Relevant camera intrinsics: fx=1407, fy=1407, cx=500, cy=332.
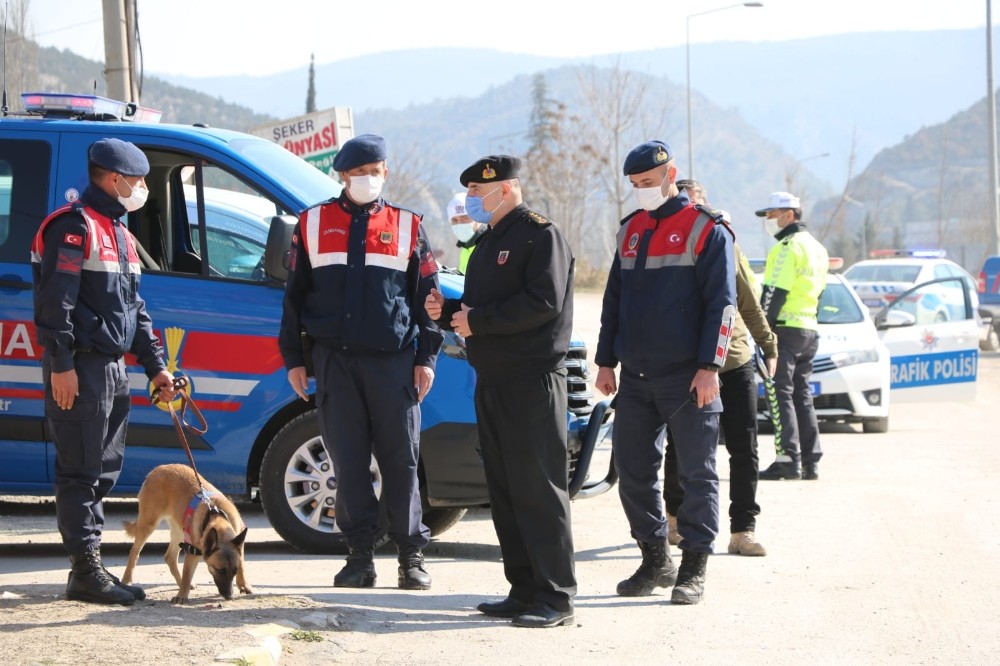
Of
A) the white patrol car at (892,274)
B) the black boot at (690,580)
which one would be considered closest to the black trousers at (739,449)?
the black boot at (690,580)

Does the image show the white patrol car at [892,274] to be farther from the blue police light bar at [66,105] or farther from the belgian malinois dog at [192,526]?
the belgian malinois dog at [192,526]

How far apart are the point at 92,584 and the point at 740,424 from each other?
3557mm

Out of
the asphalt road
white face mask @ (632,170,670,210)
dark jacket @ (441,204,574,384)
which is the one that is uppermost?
white face mask @ (632,170,670,210)

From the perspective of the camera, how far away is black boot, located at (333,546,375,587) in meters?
6.68

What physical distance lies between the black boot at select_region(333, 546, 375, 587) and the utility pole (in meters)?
7.46

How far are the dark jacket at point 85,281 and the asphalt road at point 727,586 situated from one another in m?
→ 1.21

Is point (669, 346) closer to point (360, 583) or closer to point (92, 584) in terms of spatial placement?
point (360, 583)

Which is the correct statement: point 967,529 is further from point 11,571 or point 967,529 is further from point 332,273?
point 11,571

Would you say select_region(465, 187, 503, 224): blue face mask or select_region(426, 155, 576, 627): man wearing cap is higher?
select_region(465, 187, 503, 224): blue face mask

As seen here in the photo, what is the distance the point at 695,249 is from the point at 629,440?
98 cm

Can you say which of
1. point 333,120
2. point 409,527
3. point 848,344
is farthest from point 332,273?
point 333,120

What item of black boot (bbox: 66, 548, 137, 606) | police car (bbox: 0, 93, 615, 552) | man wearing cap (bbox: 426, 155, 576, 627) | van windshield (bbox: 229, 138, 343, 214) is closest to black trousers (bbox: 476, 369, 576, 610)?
man wearing cap (bbox: 426, 155, 576, 627)

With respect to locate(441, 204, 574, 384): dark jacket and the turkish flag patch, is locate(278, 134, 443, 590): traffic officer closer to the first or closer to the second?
the turkish flag patch

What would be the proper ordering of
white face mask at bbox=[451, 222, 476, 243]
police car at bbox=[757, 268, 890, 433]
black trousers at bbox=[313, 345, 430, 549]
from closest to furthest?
black trousers at bbox=[313, 345, 430, 549], white face mask at bbox=[451, 222, 476, 243], police car at bbox=[757, 268, 890, 433]
